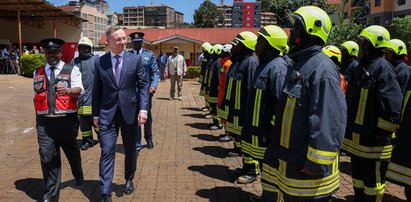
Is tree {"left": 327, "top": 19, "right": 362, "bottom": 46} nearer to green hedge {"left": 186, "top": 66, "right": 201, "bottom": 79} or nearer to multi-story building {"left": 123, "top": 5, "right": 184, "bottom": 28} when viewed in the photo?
green hedge {"left": 186, "top": 66, "right": 201, "bottom": 79}

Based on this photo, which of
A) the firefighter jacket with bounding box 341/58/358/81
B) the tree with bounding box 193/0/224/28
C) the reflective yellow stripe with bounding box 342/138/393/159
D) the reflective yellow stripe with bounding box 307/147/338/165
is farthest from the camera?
the tree with bounding box 193/0/224/28

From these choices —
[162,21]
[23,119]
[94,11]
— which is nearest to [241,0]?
[94,11]

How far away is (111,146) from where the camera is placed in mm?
4656

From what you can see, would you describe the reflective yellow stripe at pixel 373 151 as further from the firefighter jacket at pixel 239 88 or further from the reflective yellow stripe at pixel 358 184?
the firefighter jacket at pixel 239 88

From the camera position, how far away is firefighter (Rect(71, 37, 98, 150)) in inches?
283

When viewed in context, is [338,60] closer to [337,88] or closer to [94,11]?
[337,88]

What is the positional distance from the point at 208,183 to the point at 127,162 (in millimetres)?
1210

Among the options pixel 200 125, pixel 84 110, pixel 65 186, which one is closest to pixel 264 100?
pixel 65 186

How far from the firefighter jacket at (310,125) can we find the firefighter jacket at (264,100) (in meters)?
1.05

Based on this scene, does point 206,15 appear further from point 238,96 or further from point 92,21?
point 238,96

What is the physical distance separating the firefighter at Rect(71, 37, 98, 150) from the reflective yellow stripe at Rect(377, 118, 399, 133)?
504cm

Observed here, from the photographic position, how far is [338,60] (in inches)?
237

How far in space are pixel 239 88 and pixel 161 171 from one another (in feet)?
6.00

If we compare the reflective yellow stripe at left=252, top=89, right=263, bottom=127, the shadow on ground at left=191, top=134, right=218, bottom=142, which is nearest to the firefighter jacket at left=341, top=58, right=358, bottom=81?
the reflective yellow stripe at left=252, top=89, right=263, bottom=127
